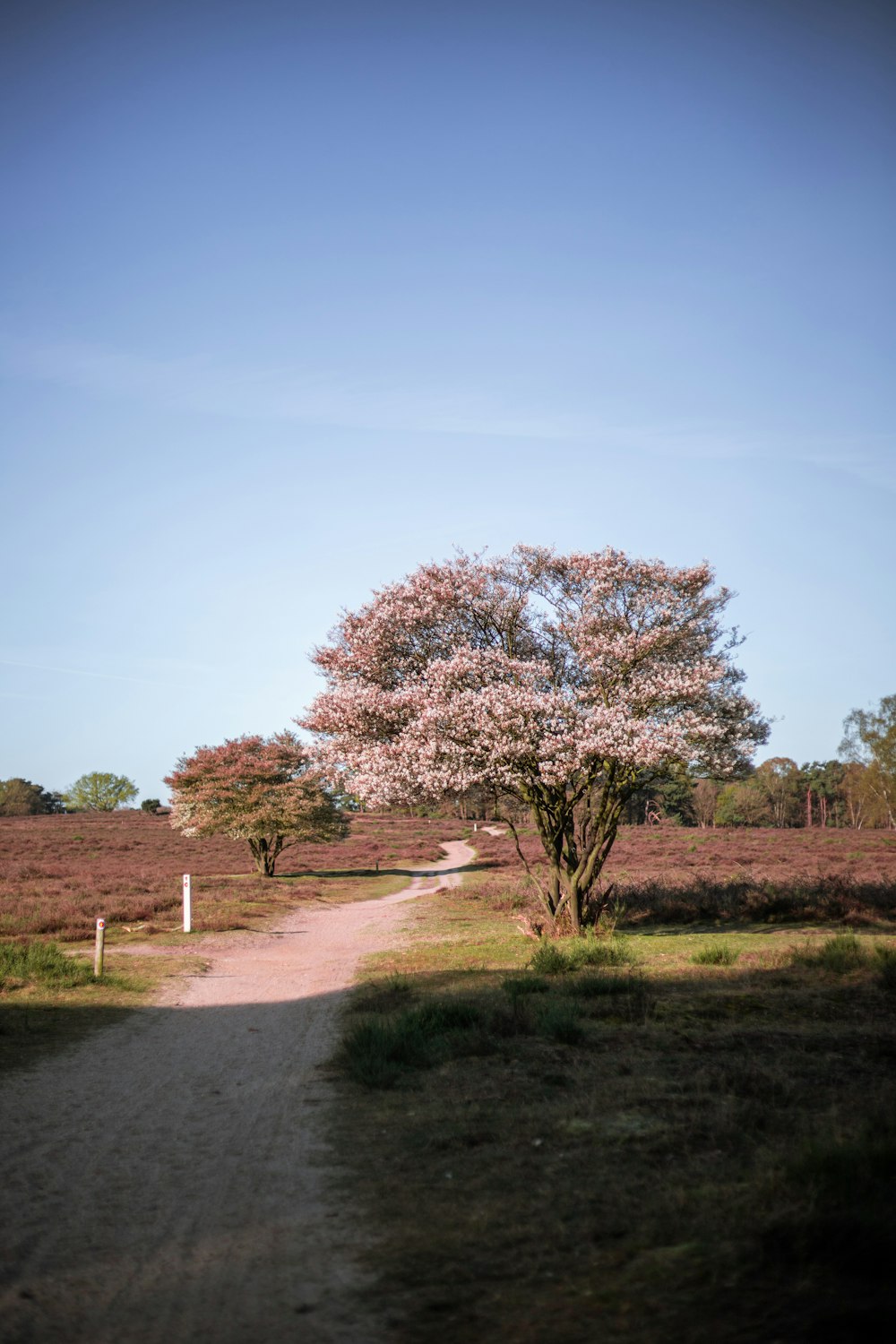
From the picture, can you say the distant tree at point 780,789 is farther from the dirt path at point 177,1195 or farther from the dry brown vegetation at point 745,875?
the dirt path at point 177,1195

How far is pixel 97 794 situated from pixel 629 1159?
128930 mm

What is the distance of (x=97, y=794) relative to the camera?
125 m

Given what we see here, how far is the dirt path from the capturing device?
4137 mm

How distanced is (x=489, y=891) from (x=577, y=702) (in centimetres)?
1666

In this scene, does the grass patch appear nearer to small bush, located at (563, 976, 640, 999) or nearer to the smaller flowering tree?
small bush, located at (563, 976, 640, 999)

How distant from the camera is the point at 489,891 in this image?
33.2 metres

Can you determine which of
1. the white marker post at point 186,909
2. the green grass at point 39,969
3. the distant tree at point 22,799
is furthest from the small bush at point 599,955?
the distant tree at point 22,799

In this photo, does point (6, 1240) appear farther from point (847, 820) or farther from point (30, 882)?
point (847, 820)

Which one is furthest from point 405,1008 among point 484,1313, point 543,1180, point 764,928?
point 764,928

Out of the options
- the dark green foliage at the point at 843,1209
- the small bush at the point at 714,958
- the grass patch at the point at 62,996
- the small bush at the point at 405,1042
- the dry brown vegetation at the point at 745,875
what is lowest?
the dry brown vegetation at the point at 745,875

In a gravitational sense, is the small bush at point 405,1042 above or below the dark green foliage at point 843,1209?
below

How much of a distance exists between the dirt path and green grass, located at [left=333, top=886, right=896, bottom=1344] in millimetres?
346

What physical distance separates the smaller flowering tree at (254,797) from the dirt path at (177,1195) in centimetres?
2997

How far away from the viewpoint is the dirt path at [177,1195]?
4137 millimetres
